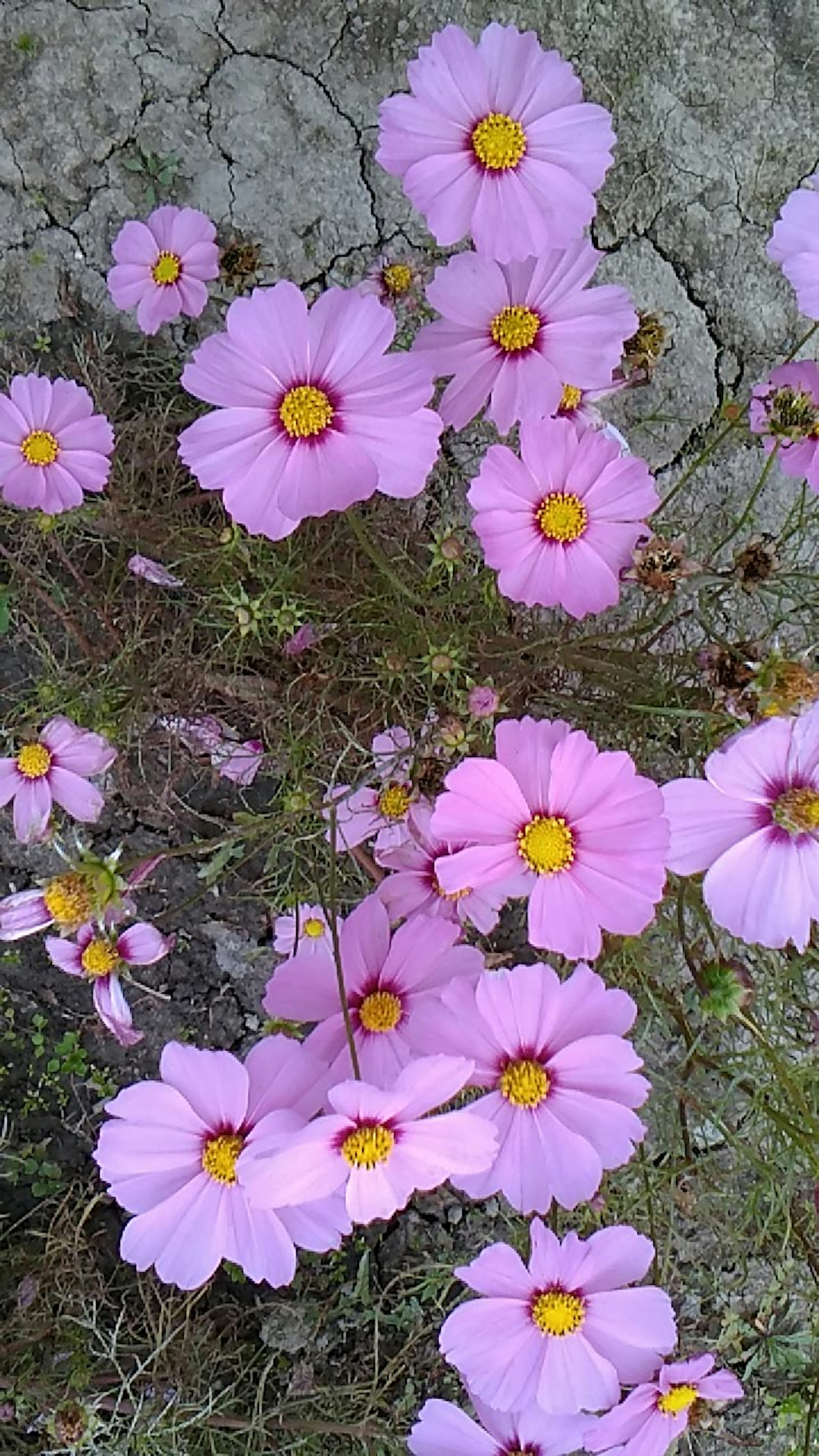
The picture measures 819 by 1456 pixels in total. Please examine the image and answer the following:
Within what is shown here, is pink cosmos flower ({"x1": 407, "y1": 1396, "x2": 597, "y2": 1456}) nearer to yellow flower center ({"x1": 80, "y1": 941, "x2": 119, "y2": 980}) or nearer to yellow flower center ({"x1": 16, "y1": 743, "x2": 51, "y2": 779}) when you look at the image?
yellow flower center ({"x1": 80, "y1": 941, "x2": 119, "y2": 980})

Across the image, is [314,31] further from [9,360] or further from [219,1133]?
[219,1133]

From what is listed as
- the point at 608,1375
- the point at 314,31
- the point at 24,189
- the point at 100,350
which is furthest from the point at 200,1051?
the point at 314,31

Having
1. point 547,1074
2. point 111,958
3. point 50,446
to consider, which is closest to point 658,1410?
point 547,1074

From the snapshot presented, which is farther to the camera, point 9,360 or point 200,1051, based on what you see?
point 9,360

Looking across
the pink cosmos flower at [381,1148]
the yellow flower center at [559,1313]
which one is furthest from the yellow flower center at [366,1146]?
the yellow flower center at [559,1313]

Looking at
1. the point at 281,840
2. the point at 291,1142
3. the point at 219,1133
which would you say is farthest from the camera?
the point at 281,840

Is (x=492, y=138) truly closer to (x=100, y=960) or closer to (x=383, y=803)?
(x=383, y=803)

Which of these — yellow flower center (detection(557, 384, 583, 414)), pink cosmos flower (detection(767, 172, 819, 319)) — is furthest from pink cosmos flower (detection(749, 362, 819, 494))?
yellow flower center (detection(557, 384, 583, 414))
